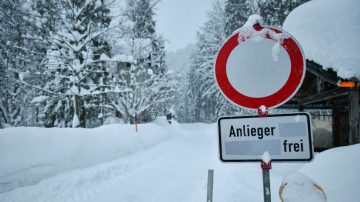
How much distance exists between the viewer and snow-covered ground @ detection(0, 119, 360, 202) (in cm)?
462

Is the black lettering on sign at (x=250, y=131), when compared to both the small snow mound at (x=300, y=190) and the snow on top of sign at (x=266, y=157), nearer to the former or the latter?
the snow on top of sign at (x=266, y=157)

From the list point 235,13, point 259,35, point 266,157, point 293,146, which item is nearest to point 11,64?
point 259,35

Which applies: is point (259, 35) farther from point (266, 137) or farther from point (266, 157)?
point (266, 157)

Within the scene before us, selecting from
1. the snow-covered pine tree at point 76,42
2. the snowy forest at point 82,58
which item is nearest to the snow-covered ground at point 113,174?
the snow-covered pine tree at point 76,42

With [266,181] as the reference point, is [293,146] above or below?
above

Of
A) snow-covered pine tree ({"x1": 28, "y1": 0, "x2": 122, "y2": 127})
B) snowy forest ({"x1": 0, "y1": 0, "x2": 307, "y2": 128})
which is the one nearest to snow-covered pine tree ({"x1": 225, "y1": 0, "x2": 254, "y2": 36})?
snowy forest ({"x1": 0, "y1": 0, "x2": 307, "y2": 128})

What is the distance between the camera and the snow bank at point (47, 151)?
240 inches

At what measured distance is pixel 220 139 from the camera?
1.99 metres

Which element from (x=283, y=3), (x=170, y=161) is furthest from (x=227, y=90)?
(x=283, y=3)

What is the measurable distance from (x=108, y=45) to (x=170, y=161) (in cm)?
1079

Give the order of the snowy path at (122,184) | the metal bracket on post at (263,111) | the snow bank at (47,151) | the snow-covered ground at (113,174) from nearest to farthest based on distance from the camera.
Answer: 1. the metal bracket on post at (263,111)
2. the snow-covered ground at (113,174)
3. the snowy path at (122,184)
4. the snow bank at (47,151)

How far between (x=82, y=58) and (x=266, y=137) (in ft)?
42.0

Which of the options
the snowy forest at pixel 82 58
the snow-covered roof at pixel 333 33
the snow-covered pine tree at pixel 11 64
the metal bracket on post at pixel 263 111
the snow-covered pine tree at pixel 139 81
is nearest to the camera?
the metal bracket on post at pixel 263 111

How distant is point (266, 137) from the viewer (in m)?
1.85
